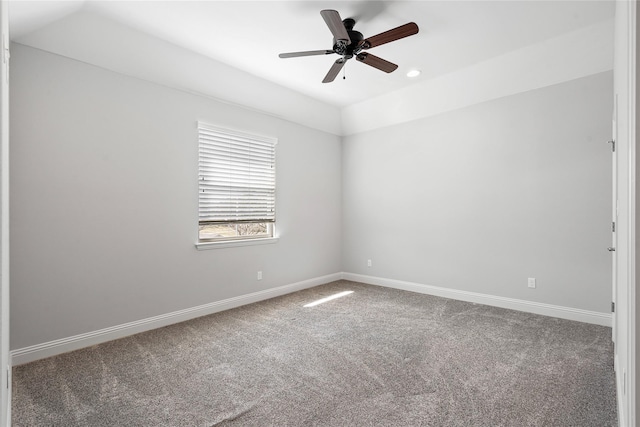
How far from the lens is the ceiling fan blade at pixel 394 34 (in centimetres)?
253

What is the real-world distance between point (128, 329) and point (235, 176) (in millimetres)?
1977

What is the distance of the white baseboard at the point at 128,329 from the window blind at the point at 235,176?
3.20ft

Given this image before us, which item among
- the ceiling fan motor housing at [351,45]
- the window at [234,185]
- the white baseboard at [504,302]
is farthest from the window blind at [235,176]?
the white baseboard at [504,302]

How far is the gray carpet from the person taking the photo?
197cm

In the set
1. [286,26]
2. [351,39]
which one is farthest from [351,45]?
[286,26]

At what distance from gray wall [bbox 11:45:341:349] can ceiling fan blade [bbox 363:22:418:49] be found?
2.01 metres

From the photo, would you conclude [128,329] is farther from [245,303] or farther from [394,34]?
[394,34]

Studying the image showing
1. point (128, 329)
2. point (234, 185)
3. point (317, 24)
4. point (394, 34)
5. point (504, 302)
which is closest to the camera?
point (394, 34)

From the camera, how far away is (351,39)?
2861 mm

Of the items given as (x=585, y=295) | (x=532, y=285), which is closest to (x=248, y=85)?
(x=532, y=285)

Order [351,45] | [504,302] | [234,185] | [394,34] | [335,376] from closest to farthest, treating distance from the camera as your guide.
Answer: [335,376], [394,34], [351,45], [504,302], [234,185]

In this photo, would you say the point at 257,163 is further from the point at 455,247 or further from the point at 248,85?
the point at 455,247

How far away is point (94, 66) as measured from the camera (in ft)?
9.89

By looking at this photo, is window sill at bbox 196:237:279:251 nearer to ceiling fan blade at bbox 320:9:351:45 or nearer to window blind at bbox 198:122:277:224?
window blind at bbox 198:122:277:224
